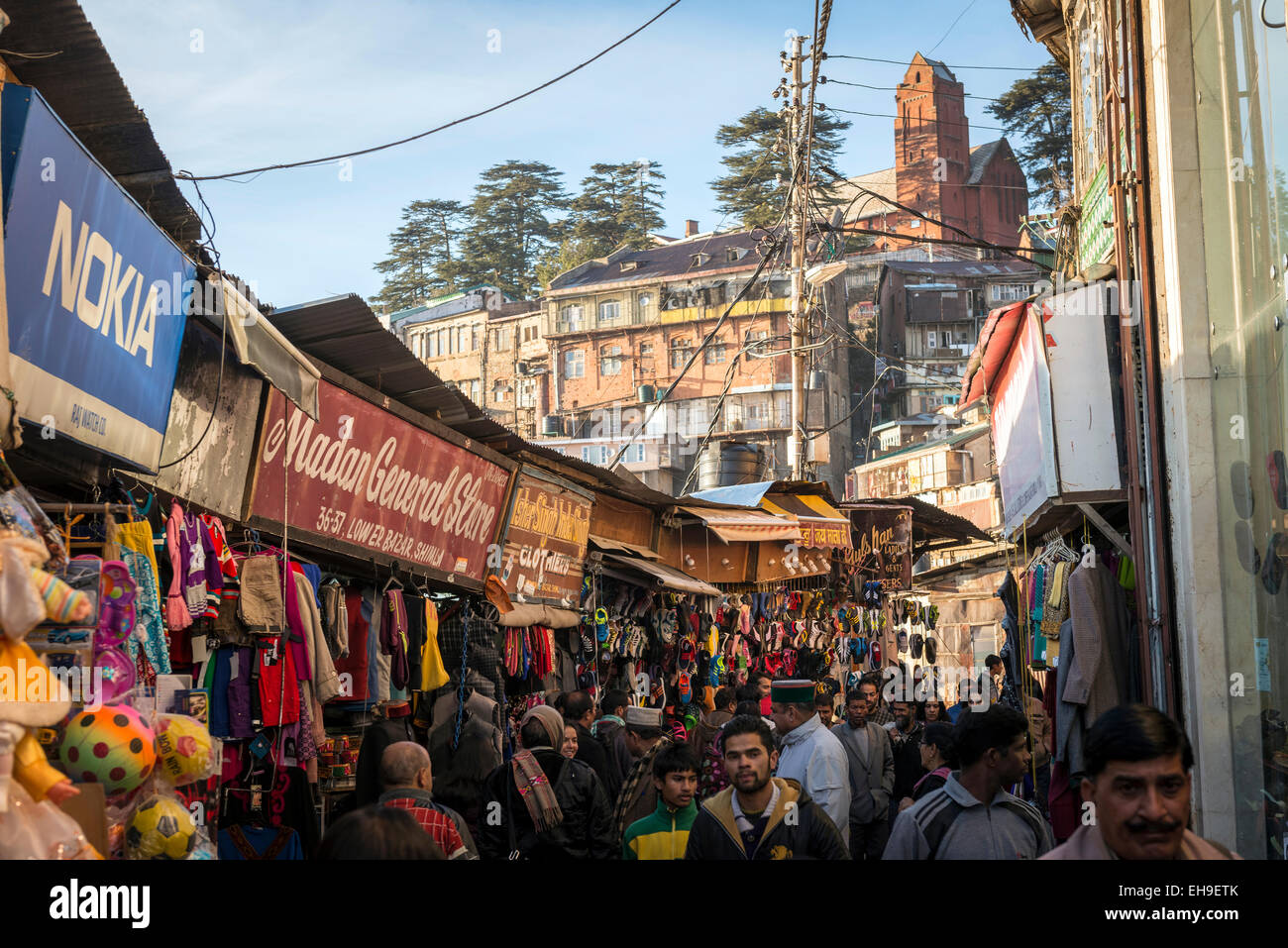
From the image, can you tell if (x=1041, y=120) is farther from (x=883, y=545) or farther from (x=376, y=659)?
(x=376, y=659)

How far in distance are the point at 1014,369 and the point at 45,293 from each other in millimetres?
8236

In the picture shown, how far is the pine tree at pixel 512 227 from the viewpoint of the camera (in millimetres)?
69750

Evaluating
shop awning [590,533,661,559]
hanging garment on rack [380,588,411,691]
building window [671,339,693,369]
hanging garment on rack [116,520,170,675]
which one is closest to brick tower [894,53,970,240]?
building window [671,339,693,369]

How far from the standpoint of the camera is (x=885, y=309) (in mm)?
61250

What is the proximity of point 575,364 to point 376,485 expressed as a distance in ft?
168

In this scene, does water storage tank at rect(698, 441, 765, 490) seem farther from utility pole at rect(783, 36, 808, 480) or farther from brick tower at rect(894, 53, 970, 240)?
brick tower at rect(894, 53, 970, 240)

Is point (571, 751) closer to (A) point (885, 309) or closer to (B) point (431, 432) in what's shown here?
(B) point (431, 432)

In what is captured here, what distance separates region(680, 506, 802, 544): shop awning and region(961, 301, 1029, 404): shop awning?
417 cm

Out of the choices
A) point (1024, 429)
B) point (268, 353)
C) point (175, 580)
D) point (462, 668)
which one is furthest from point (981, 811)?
point (462, 668)

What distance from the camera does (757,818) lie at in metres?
5.58

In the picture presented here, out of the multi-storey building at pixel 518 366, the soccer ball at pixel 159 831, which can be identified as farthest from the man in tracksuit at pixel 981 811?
the multi-storey building at pixel 518 366

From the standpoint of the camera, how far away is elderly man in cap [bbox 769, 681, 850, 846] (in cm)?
738

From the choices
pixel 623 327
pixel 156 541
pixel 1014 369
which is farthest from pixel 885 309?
pixel 156 541

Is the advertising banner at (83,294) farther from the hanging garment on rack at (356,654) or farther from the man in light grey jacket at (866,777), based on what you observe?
the man in light grey jacket at (866,777)
